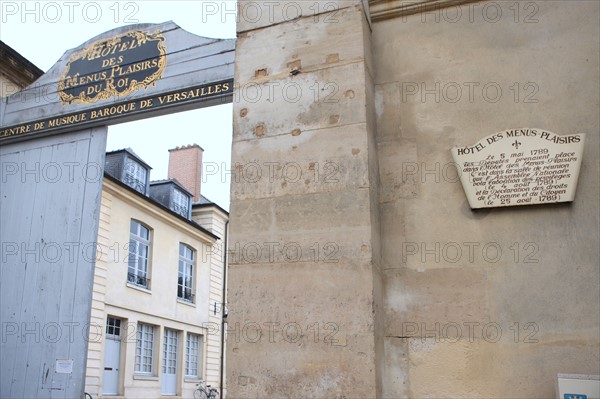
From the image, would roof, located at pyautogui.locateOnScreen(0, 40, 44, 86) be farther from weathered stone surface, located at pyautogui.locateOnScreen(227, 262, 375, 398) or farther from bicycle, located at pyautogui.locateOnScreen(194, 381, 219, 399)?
bicycle, located at pyautogui.locateOnScreen(194, 381, 219, 399)

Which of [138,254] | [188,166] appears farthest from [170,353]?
[188,166]

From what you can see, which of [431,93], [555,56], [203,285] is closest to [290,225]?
[431,93]

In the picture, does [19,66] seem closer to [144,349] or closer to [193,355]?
[144,349]

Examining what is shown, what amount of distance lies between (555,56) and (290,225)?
6.38 feet

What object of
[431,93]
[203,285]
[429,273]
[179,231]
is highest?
[179,231]

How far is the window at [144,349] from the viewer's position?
16.4 metres

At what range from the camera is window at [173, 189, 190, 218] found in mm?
19672

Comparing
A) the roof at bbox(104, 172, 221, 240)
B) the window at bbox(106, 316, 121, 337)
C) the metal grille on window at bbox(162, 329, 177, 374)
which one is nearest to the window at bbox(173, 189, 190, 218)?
the roof at bbox(104, 172, 221, 240)

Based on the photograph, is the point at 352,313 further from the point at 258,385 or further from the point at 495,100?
the point at 495,100

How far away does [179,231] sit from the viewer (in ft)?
61.4

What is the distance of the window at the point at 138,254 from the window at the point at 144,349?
4.25ft

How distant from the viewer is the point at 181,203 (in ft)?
65.8

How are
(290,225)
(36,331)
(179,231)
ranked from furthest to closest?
1. (179,231)
2. (36,331)
3. (290,225)

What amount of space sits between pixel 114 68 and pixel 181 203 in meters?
13.5
